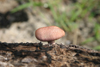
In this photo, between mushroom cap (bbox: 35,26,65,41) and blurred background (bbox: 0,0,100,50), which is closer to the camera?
mushroom cap (bbox: 35,26,65,41)

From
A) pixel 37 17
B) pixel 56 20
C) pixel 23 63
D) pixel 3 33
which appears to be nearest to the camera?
pixel 23 63

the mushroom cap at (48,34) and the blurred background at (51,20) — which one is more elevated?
the blurred background at (51,20)

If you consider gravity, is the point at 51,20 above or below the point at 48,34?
above

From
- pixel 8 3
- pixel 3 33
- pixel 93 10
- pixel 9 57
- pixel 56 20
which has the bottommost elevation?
pixel 9 57

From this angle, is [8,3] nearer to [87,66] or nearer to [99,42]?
[99,42]

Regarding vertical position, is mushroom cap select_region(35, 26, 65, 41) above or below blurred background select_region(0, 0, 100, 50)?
below

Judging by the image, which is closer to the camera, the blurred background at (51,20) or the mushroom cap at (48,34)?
the mushroom cap at (48,34)

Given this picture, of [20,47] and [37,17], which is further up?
[37,17]

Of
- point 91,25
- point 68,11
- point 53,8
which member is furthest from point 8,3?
point 91,25
